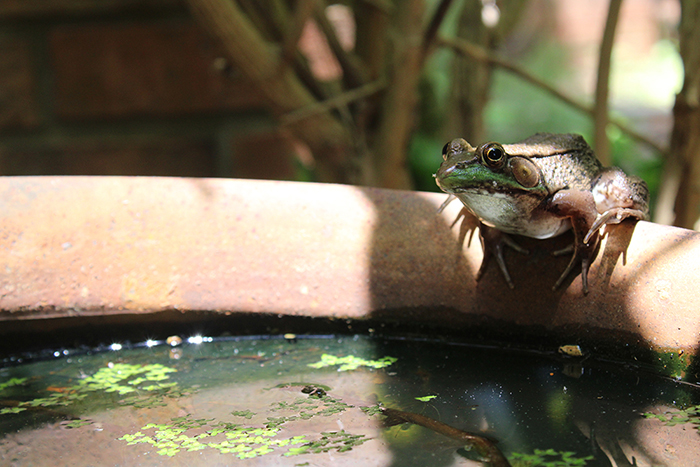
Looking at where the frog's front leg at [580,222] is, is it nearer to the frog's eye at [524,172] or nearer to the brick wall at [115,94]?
the frog's eye at [524,172]

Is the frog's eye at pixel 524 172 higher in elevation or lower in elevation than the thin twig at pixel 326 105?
lower

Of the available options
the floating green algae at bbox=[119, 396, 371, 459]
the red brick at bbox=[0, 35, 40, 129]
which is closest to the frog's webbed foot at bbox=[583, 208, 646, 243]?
the floating green algae at bbox=[119, 396, 371, 459]

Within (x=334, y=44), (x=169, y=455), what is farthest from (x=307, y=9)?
(x=169, y=455)

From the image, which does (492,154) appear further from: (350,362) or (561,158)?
(350,362)

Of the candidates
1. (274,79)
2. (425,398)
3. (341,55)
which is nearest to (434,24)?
(341,55)

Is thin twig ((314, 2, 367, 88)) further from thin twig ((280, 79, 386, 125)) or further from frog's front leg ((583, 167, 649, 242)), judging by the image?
frog's front leg ((583, 167, 649, 242))

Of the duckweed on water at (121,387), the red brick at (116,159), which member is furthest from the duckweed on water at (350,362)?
the red brick at (116,159)

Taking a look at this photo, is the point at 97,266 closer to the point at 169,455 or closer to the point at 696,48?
the point at 169,455
